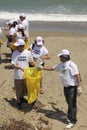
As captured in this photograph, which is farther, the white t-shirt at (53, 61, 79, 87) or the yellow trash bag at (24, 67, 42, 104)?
the yellow trash bag at (24, 67, 42, 104)

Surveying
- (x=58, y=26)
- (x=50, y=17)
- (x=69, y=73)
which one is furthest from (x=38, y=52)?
(x=50, y=17)

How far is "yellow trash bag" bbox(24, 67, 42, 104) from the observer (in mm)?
9938

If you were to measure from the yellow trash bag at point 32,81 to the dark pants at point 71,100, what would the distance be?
83 centimetres

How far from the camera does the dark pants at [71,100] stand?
9438 millimetres

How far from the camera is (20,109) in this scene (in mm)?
10367

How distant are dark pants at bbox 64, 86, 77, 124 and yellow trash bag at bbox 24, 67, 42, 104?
83 cm

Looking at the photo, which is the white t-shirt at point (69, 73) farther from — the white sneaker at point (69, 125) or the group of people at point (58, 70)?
the white sneaker at point (69, 125)

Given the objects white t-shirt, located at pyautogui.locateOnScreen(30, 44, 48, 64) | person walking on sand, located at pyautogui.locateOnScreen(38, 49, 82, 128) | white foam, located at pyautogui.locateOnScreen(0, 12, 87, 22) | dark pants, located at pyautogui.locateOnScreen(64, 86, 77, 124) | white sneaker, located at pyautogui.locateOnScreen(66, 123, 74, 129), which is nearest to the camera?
person walking on sand, located at pyautogui.locateOnScreen(38, 49, 82, 128)

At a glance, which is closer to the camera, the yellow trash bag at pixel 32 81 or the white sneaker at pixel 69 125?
the white sneaker at pixel 69 125

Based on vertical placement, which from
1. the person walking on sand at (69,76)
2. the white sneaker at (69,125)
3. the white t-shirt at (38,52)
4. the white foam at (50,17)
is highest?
the white foam at (50,17)

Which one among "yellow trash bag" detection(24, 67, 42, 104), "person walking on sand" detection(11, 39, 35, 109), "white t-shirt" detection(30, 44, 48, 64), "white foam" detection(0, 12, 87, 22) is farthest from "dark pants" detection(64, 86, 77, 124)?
"white foam" detection(0, 12, 87, 22)

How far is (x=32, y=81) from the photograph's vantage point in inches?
392

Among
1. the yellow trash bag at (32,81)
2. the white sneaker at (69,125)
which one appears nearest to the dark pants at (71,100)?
the white sneaker at (69,125)

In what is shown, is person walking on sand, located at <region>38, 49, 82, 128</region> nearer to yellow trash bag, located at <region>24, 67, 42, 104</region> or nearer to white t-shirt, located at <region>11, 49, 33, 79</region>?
yellow trash bag, located at <region>24, 67, 42, 104</region>
